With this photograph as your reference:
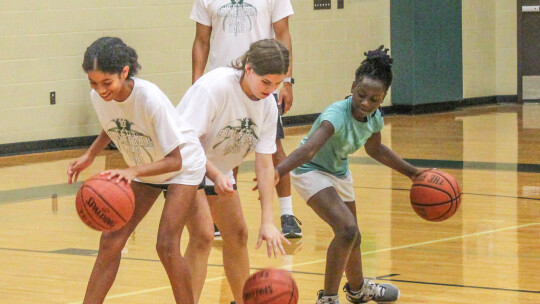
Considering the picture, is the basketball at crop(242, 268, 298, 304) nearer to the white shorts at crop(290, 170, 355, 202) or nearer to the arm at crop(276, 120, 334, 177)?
the arm at crop(276, 120, 334, 177)

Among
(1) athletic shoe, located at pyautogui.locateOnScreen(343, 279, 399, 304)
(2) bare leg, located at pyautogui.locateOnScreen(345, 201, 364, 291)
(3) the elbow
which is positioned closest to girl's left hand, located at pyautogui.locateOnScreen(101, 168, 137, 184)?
(3) the elbow

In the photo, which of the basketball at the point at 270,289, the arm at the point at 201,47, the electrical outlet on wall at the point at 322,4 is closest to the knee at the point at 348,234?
the basketball at the point at 270,289

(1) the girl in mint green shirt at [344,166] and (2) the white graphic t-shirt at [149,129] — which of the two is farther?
(1) the girl in mint green shirt at [344,166]

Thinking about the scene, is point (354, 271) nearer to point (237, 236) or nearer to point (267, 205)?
point (237, 236)

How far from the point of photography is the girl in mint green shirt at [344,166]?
484 centimetres

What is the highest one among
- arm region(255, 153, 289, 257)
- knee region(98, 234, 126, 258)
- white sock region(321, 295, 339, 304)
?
arm region(255, 153, 289, 257)

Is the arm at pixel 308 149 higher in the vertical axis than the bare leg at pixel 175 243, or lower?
higher

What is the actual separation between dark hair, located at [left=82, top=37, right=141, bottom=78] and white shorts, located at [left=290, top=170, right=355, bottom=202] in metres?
1.17

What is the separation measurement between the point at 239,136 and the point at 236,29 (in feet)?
7.26

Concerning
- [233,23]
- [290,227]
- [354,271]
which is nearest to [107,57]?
[354,271]

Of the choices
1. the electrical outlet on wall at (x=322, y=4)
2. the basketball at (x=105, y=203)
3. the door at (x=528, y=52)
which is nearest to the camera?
the basketball at (x=105, y=203)

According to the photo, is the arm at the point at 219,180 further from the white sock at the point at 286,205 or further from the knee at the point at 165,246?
the white sock at the point at 286,205

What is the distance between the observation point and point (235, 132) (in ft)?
15.0

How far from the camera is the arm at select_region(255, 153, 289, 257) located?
427cm
